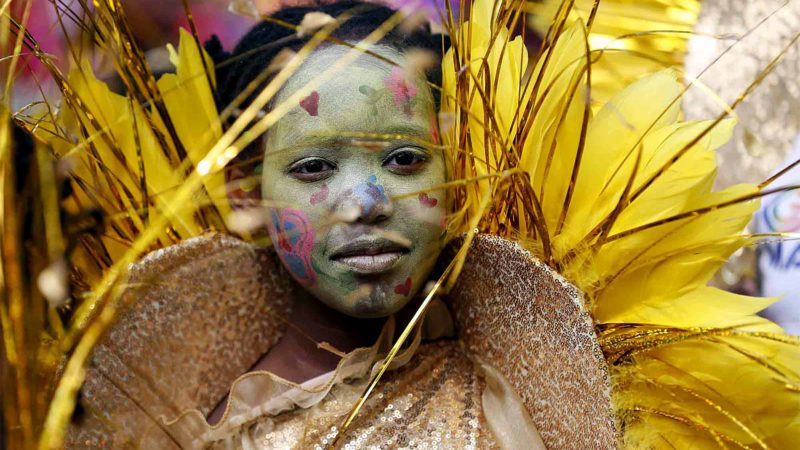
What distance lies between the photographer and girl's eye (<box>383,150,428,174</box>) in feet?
2.94

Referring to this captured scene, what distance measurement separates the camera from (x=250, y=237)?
110cm

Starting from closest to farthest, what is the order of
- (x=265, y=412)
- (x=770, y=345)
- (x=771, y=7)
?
(x=770, y=345) < (x=265, y=412) < (x=771, y=7)

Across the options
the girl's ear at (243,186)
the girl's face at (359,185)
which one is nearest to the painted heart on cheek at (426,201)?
the girl's face at (359,185)

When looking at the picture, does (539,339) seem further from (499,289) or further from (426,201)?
(426,201)

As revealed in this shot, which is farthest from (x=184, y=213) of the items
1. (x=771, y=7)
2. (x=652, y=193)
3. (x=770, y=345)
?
(x=771, y=7)

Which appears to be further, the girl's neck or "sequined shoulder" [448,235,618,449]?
the girl's neck

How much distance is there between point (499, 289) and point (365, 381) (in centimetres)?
20

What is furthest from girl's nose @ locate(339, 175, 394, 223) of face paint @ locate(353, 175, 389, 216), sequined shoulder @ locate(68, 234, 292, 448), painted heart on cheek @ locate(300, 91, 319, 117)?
sequined shoulder @ locate(68, 234, 292, 448)

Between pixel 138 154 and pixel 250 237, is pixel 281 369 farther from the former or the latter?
pixel 138 154

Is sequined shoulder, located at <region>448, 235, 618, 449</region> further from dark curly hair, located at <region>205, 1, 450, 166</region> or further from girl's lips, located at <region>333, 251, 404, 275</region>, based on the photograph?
dark curly hair, located at <region>205, 1, 450, 166</region>

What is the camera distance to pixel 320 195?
885 millimetres

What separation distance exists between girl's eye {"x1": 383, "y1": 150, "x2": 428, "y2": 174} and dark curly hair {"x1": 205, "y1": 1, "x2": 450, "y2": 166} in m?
0.09

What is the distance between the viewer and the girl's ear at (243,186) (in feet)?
3.25

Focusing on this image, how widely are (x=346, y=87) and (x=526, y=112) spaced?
0.20m
